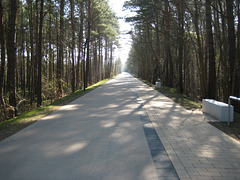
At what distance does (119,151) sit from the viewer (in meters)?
4.00

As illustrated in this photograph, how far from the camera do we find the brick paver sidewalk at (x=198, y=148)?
3223mm

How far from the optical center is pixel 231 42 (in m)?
8.77

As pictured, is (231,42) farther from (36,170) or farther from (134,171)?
(36,170)

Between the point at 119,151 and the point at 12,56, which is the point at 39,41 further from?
the point at 119,151

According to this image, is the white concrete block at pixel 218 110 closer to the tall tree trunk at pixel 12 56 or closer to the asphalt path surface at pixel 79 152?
the asphalt path surface at pixel 79 152

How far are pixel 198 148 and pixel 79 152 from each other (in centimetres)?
254

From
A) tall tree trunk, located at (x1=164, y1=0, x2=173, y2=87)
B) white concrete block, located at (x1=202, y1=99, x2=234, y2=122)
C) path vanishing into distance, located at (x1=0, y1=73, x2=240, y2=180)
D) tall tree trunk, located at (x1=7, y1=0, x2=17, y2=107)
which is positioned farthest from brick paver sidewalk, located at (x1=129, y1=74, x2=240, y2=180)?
tall tree trunk, located at (x1=164, y1=0, x2=173, y2=87)

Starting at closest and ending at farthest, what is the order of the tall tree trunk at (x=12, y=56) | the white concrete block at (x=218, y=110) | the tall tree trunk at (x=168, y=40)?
the white concrete block at (x=218, y=110)
the tall tree trunk at (x=12, y=56)
the tall tree trunk at (x=168, y=40)

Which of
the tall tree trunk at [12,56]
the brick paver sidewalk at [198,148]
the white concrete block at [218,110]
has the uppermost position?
the tall tree trunk at [12,56]

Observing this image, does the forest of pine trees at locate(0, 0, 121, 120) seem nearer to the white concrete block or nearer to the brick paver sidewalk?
the brick paver sidewalk

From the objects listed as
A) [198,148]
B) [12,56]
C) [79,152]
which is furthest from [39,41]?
[198,148]

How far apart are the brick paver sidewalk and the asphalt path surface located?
0.50 meters

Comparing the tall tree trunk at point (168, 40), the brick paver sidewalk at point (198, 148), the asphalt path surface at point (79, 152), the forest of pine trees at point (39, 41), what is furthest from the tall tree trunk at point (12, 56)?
the tall tree trunk at point (168, 40)

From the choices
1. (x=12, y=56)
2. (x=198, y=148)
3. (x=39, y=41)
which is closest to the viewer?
(x=198, y=148)
